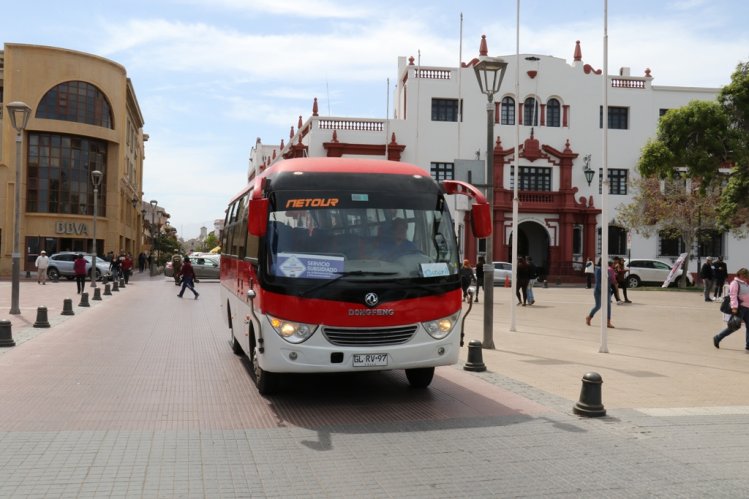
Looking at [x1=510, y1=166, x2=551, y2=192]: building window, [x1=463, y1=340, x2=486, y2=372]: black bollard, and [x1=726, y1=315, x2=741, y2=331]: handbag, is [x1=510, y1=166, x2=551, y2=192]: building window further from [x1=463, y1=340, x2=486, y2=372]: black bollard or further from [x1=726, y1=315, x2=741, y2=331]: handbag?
[x1=463, y1=340, x2=486, y2=372]: black bollard

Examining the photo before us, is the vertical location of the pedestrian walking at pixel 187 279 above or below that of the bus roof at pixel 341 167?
below

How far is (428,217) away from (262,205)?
200cm

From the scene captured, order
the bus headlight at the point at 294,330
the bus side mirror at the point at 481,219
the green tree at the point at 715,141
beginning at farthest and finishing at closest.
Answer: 1. the green tree at the point at 715,141
2. the bus side mirror at the point at 481,219
3. the bus headlight at the point at 294,330

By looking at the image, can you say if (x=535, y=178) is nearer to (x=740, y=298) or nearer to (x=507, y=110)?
(x=507, y=110)

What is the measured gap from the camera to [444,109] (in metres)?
44.6

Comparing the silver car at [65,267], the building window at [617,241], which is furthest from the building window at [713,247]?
the silver car at [65,267]

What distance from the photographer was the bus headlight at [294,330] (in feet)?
25.8

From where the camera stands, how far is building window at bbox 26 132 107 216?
165ft

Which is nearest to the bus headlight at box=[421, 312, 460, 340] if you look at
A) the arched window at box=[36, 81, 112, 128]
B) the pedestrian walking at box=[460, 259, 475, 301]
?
the pedestrian walking at box=[460, 259, 475, 301]

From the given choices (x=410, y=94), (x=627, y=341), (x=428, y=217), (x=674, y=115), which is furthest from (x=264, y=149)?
(x=428, y=217)

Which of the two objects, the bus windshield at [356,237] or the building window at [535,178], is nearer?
the bus windshield at [356,237]

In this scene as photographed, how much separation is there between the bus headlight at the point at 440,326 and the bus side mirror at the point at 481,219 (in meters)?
1.13

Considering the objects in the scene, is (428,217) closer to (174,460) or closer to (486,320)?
(174,460)

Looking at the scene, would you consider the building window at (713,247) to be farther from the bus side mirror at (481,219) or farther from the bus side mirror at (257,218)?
the bus side mirror at (257,218)
